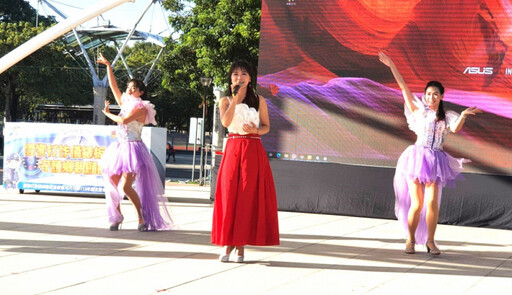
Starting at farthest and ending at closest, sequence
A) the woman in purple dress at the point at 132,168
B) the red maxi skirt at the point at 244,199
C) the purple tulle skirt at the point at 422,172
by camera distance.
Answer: the woman in purple dress at the point at 132,168, the purple tulle skirt at the point at 422,172, the red maxi skirt at the point at 244,199

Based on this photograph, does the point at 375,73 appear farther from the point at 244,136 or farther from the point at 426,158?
the point at 244,136

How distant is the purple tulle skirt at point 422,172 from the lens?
7891 millimetres

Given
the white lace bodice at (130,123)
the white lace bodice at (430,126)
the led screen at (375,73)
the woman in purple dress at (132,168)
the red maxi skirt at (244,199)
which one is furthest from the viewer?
the led screen at (375,73)

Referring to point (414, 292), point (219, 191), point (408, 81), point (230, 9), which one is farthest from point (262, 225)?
point (230, 9)

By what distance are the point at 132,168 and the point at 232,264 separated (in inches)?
104

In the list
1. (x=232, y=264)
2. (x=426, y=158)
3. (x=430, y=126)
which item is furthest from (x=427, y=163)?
(x=232, y=264)

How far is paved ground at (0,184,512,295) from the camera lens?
19.4 feet

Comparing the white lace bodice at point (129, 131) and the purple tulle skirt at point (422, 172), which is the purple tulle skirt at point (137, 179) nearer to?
the white lace bodice at point (129, 131)

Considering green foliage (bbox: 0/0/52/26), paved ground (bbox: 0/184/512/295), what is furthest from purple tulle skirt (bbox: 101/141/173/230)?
green foliage (bbox: 0/0/52/26)

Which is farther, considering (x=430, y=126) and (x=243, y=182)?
(x=430, y=126)

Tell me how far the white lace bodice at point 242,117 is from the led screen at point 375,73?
475 centimetres

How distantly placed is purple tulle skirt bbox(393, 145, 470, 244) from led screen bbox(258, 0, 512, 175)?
2866mm

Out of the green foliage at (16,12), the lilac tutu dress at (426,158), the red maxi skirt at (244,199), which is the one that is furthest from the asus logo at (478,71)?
the green foliage at (16,12)

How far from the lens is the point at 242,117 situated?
6.98 meters
